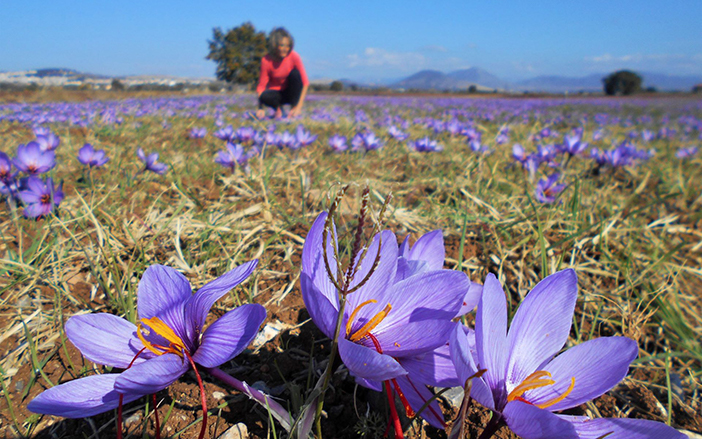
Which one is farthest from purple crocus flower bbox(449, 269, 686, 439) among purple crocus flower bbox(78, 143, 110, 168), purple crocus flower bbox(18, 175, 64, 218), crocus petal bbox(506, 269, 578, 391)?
purple crocus flower bbox(78, 143, 110, 168)

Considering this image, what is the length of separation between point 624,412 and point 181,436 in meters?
1.12

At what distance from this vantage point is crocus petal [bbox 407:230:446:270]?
32.7 inches

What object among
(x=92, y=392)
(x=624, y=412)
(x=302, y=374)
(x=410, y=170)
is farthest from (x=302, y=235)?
(x=410, y=170)

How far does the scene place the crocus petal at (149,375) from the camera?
558 mm

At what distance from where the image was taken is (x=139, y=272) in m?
1.28

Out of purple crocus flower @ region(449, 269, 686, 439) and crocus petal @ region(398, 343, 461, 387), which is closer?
purple crocus flower @ region(449, 269, 686, 439)

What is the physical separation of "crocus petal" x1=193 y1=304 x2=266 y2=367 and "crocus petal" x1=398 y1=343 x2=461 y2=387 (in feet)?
0.94

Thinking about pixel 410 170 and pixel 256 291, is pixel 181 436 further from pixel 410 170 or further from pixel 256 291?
pixel 410 170

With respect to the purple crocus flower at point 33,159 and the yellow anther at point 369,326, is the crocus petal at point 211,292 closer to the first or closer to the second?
the yellow anther at point 369,326

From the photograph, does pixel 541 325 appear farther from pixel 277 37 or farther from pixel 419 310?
pixel 277 37

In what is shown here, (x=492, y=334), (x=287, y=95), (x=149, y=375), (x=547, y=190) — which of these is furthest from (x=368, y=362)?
(x=287, y=95)

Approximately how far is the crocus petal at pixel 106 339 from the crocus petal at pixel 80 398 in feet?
0.18

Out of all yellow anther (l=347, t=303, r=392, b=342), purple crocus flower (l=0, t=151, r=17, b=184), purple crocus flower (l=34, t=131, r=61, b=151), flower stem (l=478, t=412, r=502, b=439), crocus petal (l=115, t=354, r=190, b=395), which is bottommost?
flower stem (l=478, t=412, r=502, b=439)

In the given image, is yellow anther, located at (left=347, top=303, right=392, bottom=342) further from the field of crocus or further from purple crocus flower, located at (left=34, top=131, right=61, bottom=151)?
purple crocus flower, located at (left=34, top=131, right=61, bottom=151)
